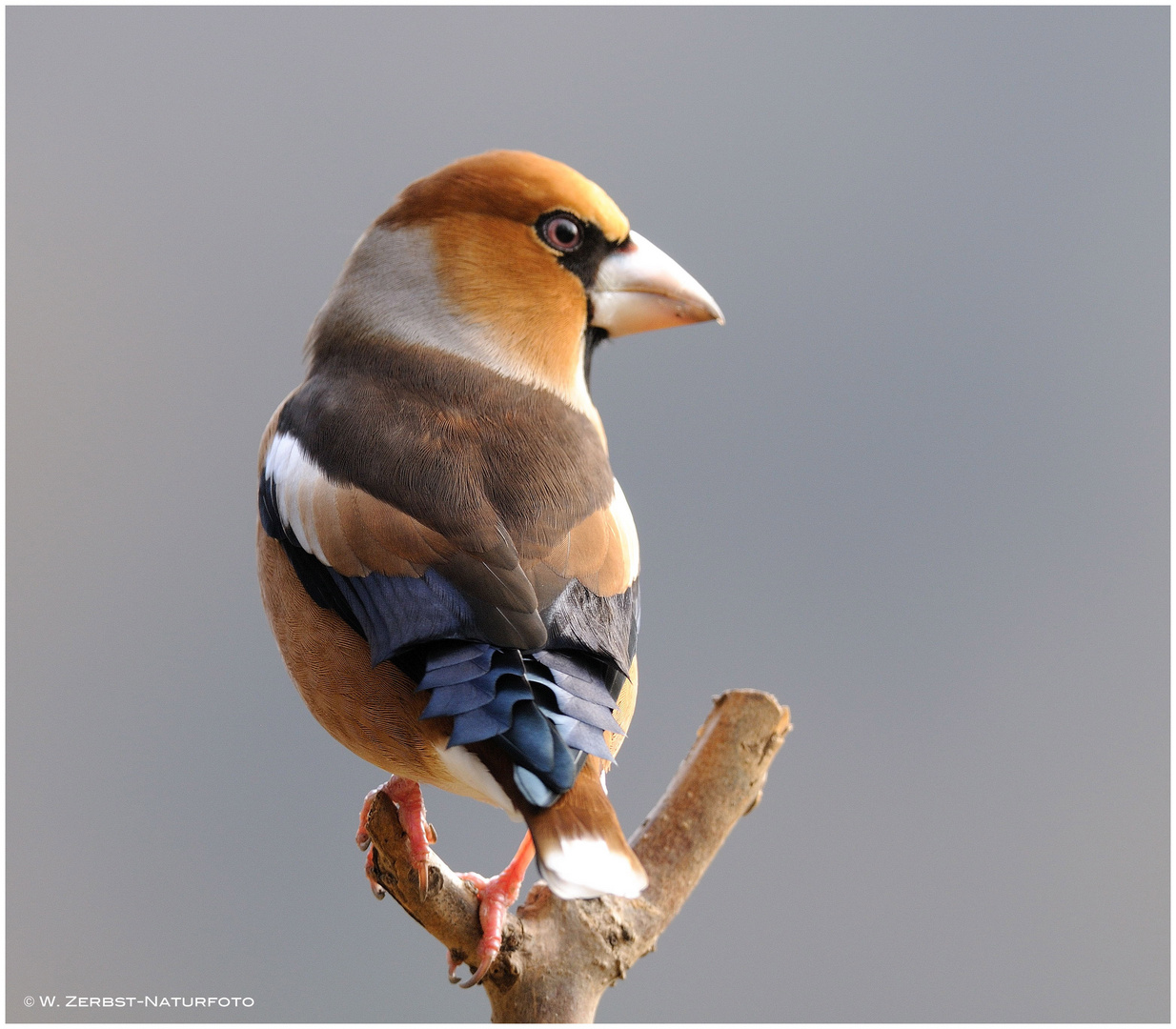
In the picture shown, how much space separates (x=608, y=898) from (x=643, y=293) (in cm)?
94

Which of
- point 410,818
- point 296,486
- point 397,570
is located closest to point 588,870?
point 397,570

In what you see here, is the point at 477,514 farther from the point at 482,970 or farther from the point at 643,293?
the point at 482,970

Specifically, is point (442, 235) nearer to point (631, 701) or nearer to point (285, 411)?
point (285, 411)

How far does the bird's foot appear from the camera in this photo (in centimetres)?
158

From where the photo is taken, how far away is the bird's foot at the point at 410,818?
62.2 inches

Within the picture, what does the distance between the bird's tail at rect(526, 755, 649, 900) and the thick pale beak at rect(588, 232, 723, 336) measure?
74 cm

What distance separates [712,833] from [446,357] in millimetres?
911

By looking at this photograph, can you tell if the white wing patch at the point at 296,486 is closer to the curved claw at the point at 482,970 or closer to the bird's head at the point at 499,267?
the bird's head at the point at 499,267

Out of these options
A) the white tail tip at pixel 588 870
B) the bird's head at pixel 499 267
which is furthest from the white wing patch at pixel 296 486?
the white tail tip at pixel 588 870

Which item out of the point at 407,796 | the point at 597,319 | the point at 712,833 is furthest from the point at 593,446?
the point at 712,833

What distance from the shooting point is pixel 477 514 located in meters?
1.39

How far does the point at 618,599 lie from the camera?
56.6 inches

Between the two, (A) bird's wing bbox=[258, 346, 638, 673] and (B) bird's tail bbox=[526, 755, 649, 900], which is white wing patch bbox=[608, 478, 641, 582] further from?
(B) bird's tail bbox=[526, 755, 649, 900]

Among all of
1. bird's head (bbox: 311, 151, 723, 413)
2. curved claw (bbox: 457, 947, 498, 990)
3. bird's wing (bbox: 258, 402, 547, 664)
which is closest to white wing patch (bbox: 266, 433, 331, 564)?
bird's wing (bbox: 258, 402, 547, 664)
